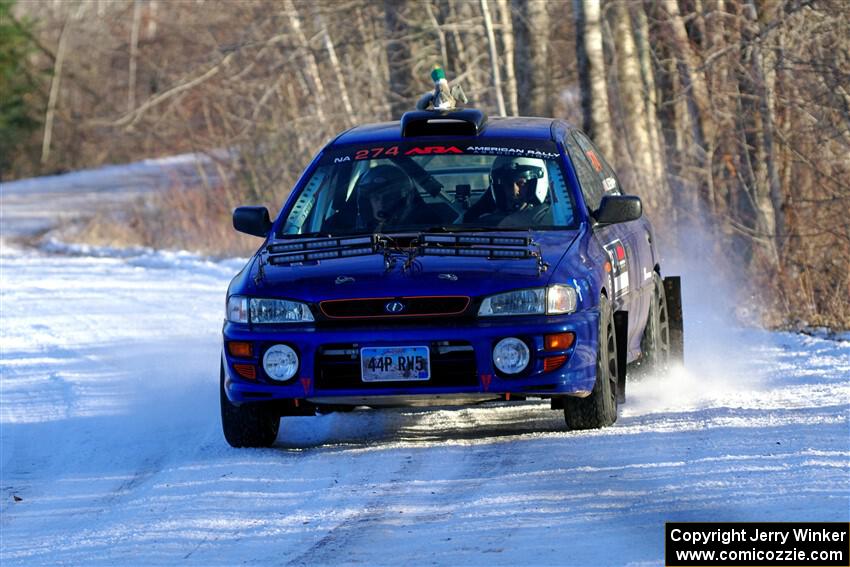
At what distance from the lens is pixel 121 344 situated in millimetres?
13352

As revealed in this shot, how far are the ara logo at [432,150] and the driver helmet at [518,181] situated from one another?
24cm

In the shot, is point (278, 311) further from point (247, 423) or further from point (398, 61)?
point (398, 61)

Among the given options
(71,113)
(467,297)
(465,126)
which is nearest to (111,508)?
(467,297)

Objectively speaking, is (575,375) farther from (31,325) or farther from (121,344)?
Answer: (31,325)

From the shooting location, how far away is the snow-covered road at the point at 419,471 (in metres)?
5.99

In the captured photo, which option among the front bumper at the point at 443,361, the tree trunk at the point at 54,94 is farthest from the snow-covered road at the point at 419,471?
the tree trunk at the point at 54,94

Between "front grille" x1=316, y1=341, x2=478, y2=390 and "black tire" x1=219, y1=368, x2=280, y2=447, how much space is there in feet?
1.69

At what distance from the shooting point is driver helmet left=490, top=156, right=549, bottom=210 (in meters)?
8.59

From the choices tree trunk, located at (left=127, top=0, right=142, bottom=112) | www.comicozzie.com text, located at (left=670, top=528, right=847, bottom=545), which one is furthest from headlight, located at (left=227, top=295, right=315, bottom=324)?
tree trunk, located at (left=127, top=0, right=142, bottom=112)

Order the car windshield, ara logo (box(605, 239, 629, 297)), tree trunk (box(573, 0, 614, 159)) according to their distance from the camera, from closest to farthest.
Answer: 1. ara logo (box(605, 239, 629, 297))
2. the car windshield
3. tree trunk (box(573, 0, 614, 159))

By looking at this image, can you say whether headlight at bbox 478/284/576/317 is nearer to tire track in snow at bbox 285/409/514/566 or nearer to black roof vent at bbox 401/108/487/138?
tire track in snow at bbox 285/409/514/566

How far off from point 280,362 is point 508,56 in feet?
57.6

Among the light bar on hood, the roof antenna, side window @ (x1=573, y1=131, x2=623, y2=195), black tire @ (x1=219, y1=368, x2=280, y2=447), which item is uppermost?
the roof antenna

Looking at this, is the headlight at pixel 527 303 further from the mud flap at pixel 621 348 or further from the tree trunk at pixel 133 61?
the tree trunk at pixel 133 61
